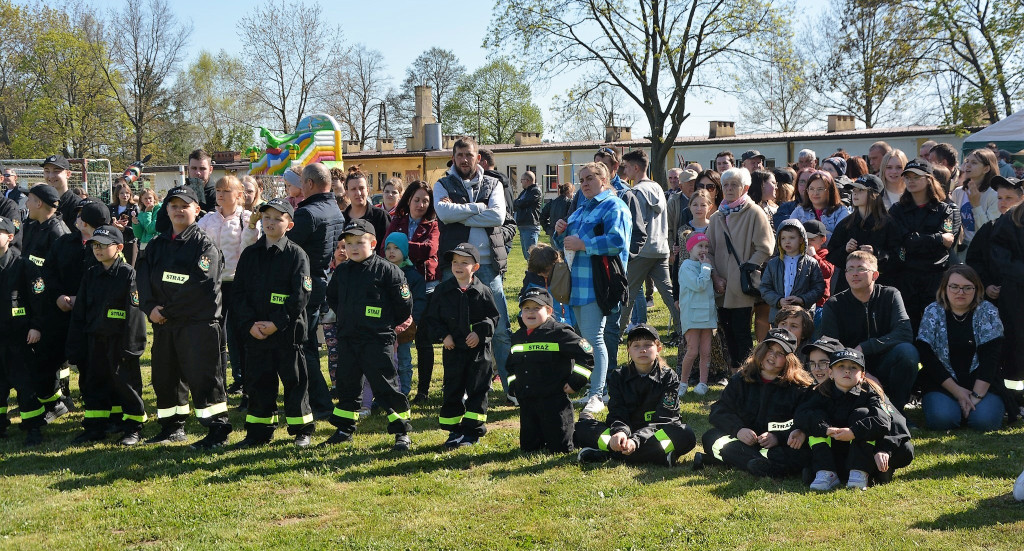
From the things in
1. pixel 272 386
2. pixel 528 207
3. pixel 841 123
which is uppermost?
pixel 841 123

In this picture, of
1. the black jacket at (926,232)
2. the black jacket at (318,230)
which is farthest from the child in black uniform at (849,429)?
the black jacket at (318,230)

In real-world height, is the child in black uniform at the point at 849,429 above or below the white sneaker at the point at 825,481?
above

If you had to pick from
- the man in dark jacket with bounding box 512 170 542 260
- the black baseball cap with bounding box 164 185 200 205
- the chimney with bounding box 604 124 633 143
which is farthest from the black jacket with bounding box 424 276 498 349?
the chimney with bounding box 604 124 633 143

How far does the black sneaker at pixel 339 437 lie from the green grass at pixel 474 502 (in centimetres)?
15

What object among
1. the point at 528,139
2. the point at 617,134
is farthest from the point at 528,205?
the point at 528,139

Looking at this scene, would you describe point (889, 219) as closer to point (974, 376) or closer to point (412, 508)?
point (974, 376)

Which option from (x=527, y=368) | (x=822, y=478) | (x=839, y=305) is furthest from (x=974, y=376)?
(x=527, y=368)

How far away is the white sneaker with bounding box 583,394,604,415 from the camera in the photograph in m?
7.07

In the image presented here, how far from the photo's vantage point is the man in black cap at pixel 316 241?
725 centimetres

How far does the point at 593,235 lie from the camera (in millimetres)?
7176

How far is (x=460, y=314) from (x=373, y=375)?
0.77 meters

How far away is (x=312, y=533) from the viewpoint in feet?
15.9

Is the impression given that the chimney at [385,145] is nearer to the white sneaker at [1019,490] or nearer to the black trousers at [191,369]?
the black trousers at [191,369]

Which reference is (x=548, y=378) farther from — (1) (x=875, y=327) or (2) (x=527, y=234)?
(2) (x=527, y=234)
